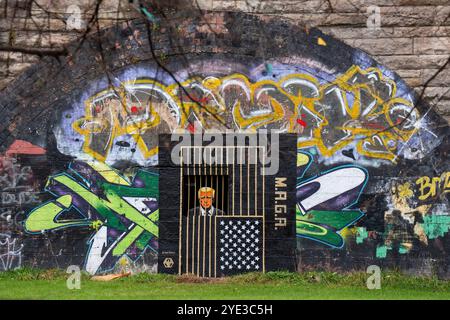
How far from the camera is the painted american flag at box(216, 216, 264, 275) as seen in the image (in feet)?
45.1

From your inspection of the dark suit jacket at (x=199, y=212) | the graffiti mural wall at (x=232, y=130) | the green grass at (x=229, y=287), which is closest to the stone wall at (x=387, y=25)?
the graffiti mural wall at (x=232, y=130)

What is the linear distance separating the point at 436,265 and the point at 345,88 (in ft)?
10.8

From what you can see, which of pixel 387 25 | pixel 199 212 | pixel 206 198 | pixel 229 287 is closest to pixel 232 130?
pixel 206 198

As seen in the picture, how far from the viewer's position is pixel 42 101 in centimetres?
1409

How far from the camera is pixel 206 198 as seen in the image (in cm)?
1403

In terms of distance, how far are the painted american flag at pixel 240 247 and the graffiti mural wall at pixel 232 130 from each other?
0.70m

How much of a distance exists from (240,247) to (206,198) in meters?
1.02

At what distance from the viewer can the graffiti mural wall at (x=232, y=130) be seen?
13727mm

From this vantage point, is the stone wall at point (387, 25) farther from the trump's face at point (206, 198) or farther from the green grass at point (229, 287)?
the trump's face at point (206, 198)

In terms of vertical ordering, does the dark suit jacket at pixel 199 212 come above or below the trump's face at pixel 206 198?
below

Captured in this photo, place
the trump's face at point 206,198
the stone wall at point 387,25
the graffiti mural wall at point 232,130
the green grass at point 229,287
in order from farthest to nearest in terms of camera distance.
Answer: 1. the trump's face at point 206,198
2. the stone wall at point 387,25
3. the graffiti mural wall at point 232,130
4. the green grass at point 229,287

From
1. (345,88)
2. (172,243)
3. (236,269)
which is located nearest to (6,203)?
(172,243)

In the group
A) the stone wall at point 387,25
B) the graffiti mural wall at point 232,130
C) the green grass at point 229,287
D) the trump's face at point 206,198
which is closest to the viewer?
the green grass at point 229,287

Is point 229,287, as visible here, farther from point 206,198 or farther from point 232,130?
point 232,130
